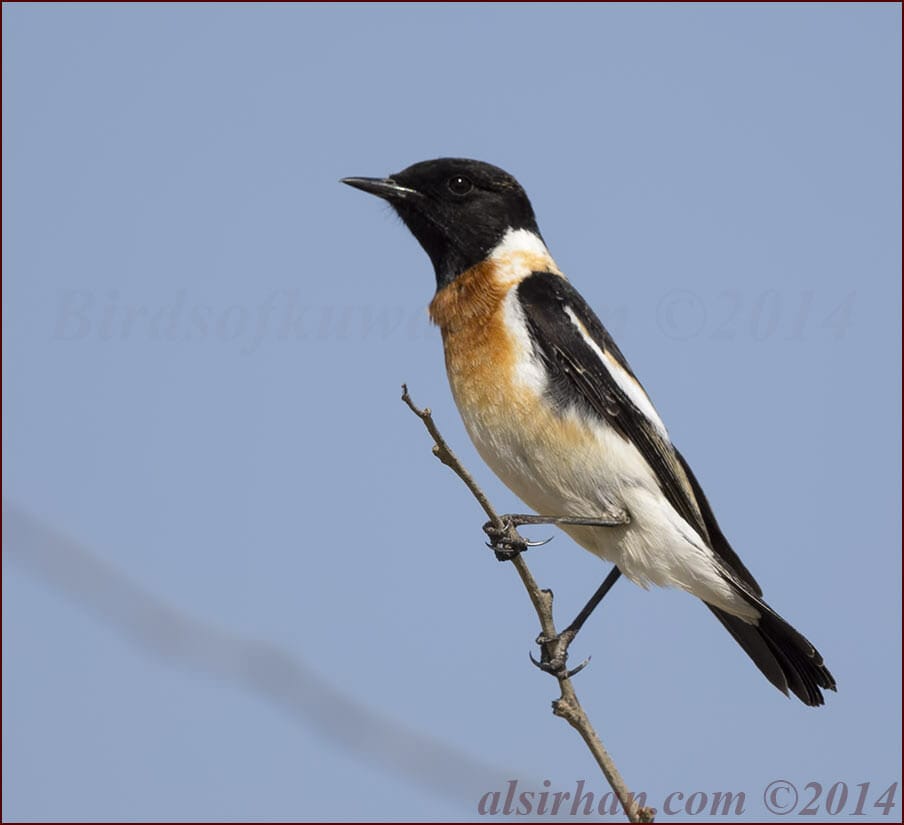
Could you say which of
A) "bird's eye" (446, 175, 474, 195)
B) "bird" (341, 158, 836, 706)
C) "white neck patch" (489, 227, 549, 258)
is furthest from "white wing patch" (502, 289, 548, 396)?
"bird's eye" (446, 175, 474, 195)

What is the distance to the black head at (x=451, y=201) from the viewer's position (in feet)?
22.7

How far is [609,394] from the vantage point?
6.05 m

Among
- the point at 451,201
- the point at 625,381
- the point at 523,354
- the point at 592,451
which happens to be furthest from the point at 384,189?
the point at 592,451

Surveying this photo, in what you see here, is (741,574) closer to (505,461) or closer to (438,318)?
(505,461)

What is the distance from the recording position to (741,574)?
19.8 feet

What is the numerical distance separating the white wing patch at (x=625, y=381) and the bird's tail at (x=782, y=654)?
38.7 inches

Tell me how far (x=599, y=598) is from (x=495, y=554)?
1.23 meters

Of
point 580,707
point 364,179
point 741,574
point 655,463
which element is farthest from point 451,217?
point 580,707

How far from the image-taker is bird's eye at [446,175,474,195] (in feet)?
23.1

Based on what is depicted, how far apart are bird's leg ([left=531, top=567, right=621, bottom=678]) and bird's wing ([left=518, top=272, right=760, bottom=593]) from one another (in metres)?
0.71

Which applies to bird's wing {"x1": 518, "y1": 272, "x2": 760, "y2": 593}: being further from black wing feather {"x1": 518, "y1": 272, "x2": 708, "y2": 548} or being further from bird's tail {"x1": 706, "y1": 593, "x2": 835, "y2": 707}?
bird's tail {"x1": 706, "y1": 593, "x2": 835, "y2": 707}

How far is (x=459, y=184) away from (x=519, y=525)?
2.24 m

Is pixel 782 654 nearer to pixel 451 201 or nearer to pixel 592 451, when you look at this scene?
pixel 592 451

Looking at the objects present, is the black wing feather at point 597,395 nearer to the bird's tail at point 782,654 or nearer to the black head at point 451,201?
the bird's tail at point 782,654
